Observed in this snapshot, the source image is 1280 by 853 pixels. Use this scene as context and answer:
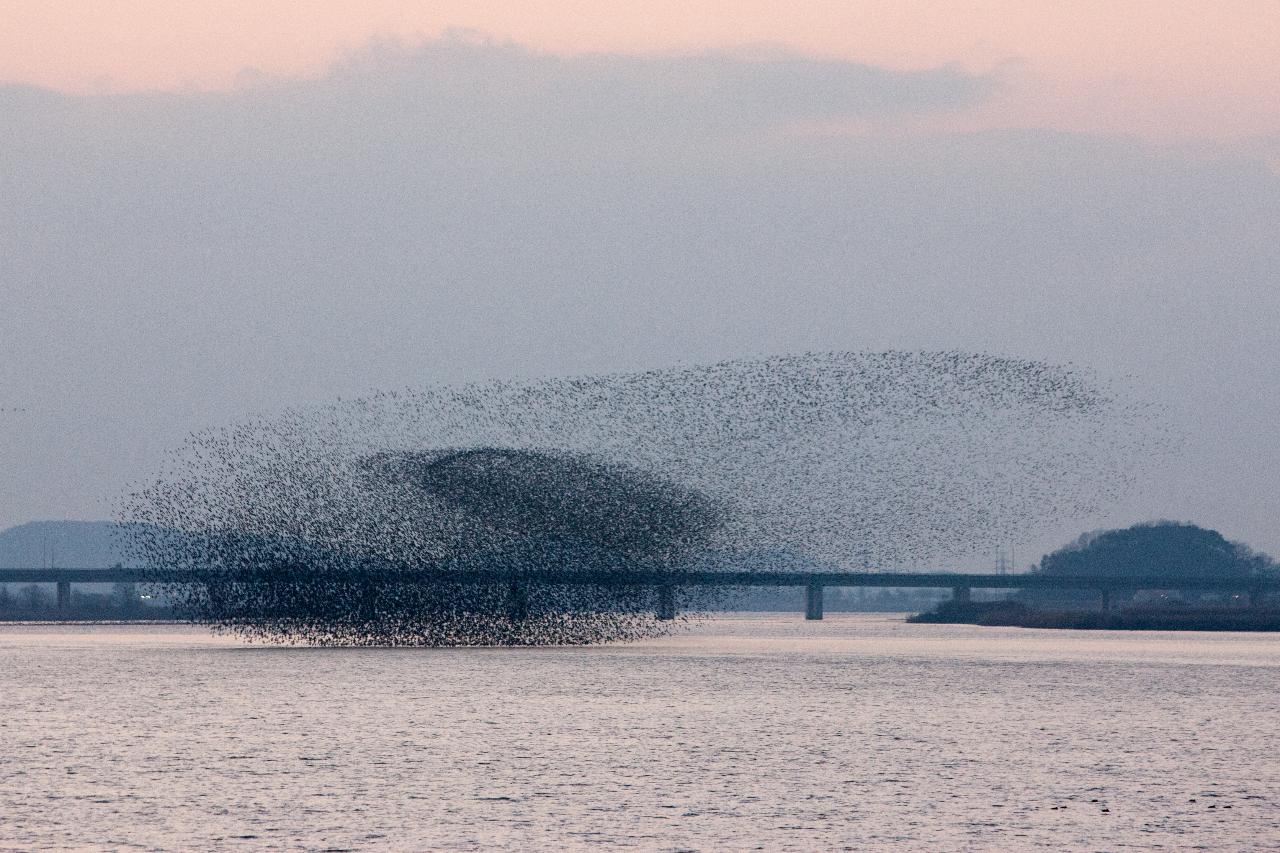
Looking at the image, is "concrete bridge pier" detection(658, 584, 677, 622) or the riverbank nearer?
"concrete bridge pier" detection(658, 584, 677, 622)

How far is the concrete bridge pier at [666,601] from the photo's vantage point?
70.6 m

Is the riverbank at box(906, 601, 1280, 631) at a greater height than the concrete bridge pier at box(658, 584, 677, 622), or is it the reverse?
the concrete bridge pier at box(658, 584, 677, 622)

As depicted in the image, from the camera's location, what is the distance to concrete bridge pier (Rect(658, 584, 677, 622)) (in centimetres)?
7056

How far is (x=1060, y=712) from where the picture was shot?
4475 centimetres

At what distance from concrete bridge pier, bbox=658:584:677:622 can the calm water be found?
24.3 feet

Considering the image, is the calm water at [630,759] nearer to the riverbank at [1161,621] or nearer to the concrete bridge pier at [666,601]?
the concrete bridge pier at [666,601]

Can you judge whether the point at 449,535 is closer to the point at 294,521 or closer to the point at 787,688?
the point at 294,521

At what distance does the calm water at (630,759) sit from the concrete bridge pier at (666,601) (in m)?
7.40

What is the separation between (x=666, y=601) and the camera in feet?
233

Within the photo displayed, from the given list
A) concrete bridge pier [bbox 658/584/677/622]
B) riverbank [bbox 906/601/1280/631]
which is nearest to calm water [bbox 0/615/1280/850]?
concrete bridge pier [bbox 658/584/677/622]

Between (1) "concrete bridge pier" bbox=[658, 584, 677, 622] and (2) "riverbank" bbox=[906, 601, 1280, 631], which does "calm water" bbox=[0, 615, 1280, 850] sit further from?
(2) "riverbank" bbox=[906, 601, 1280, 631]

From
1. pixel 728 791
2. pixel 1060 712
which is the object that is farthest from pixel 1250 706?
pixel 728 791

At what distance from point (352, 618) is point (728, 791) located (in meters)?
45.5

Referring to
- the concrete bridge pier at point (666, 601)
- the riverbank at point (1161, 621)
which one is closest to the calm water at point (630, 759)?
the concrete bridge pier at point (666, 601)
